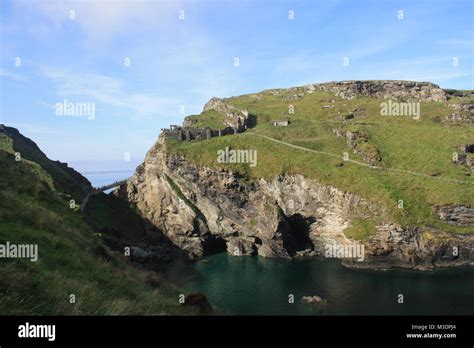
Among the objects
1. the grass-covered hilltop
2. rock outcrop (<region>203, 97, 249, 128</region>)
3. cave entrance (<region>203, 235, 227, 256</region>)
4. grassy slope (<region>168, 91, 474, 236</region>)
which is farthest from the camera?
rock outcrop (<region>203, 97, 249, 128</region>)

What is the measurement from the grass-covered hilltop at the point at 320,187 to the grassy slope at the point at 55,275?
76110 millimetres

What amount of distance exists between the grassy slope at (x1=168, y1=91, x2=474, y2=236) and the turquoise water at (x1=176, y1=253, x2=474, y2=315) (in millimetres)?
20007

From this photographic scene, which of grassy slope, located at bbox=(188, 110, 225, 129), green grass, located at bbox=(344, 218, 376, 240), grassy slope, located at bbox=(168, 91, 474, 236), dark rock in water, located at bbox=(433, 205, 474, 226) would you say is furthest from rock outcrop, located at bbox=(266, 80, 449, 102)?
green grass, located at bbox=(344, 218, 376, 240)

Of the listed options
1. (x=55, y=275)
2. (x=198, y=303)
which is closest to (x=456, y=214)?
(x=198, y=303)

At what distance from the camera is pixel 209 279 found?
80250 millimetres

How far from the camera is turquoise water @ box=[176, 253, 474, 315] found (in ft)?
193

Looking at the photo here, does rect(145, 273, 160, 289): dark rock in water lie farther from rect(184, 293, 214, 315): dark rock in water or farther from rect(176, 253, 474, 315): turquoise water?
rect(176, 253, 474, 315): turquoise water

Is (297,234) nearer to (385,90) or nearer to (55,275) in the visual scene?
(55,275)

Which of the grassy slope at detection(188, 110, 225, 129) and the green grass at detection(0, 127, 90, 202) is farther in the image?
the grassy slope at detection(188, 110, 225, 129)

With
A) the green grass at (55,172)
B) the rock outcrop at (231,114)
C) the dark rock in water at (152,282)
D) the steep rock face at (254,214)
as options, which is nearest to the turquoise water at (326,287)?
the steep rock face at (254,214)

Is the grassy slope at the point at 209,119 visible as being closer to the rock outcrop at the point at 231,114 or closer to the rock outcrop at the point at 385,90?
the rock outcrop at the point at 231,114

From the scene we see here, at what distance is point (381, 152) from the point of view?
11200 centimetres
